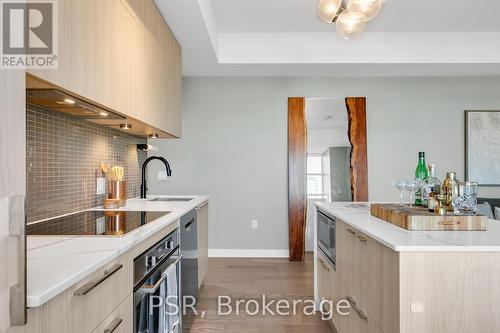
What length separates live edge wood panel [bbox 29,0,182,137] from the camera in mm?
1246

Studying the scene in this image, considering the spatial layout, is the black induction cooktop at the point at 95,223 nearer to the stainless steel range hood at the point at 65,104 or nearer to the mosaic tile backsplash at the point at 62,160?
the mosaic tile backsplash at the point at 62,160

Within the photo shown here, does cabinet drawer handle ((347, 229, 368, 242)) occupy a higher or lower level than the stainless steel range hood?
lower

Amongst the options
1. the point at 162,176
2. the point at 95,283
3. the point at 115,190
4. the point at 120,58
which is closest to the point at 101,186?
the point at 115,190

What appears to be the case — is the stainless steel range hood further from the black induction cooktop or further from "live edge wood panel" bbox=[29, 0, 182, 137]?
the black induction cooktop

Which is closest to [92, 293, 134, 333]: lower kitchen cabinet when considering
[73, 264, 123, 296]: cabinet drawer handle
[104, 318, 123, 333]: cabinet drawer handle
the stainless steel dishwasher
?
[104, 318, 123, 333]: cabinet drawer handle

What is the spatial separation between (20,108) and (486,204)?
15.0ft

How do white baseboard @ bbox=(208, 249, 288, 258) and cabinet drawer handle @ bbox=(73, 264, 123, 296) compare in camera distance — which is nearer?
cabinet drawer handle @ bbox=(73, 264, 123, 296)

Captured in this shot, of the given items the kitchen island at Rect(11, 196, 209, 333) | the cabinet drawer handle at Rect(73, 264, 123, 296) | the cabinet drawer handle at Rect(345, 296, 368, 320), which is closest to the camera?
the kitchen island at Rect(11, 196, 209, 333)

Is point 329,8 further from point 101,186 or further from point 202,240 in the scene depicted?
point 202,240

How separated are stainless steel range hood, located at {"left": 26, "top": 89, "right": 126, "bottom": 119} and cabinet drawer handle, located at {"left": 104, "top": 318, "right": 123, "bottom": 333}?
0.91 m

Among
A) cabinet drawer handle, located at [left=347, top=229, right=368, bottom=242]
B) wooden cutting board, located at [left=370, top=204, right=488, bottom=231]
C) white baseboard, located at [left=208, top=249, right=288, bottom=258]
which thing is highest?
wooden cutting board, located at [left=370, top=204, right=488, bottom=231]

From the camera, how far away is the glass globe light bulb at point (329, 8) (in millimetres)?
1977

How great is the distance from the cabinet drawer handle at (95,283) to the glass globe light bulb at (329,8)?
1927 mm
